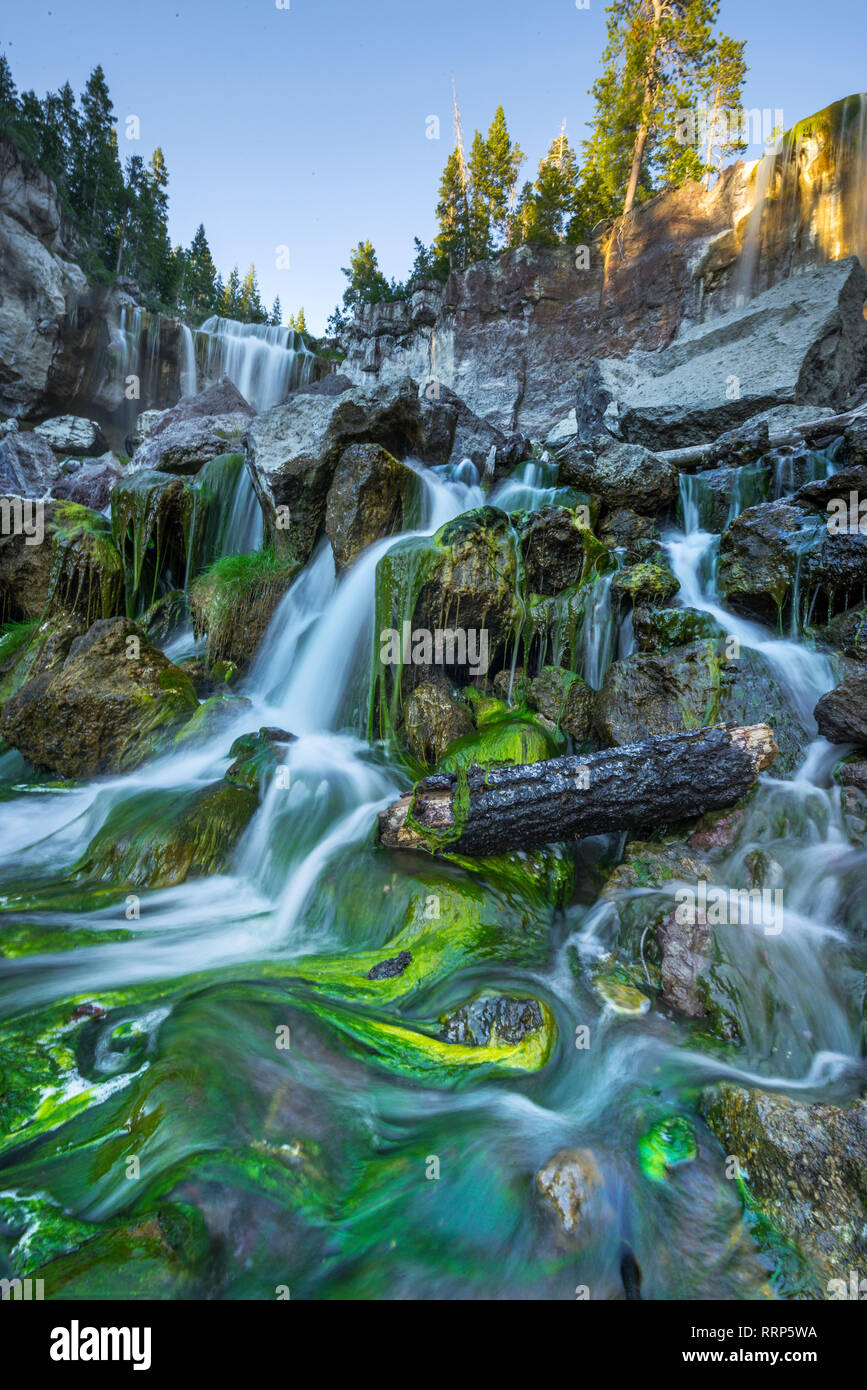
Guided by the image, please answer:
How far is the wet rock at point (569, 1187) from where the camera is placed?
211 centimetres

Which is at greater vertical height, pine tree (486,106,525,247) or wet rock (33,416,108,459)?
pine tree (486,106,525,247)

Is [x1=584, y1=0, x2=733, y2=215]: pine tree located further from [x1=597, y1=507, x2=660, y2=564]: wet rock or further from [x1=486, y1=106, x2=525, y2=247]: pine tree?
[x1=597, y1=507, x2=660, y2=564]: wet rock

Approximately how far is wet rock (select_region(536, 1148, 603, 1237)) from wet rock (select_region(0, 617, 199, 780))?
17.7 ft

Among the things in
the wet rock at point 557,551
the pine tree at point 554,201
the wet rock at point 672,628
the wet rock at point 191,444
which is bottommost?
the wet rock at point 672,628

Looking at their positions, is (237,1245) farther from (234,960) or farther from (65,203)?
(65,203)

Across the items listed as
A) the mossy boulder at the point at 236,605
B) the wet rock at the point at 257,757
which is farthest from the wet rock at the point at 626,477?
the wet rock at the point at 257,757

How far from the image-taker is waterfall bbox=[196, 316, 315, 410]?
26984 millimetres

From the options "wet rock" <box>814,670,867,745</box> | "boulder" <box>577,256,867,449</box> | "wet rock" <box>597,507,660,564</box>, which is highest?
"boulder" <box>577,256,867,449</box>

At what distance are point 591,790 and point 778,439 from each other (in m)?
9.58

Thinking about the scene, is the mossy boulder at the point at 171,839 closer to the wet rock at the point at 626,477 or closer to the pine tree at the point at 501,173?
the wet rock at the point at 626,477

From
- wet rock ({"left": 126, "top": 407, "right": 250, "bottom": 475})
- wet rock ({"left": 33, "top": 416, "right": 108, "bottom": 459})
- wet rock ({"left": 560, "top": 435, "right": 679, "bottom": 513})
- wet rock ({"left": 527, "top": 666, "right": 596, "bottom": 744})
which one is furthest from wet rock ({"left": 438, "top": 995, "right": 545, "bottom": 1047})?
wet rock ({"left": 33, "top": 416, "right": 108, "bottom": 459})

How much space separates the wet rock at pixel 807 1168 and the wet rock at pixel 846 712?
307 centimetres

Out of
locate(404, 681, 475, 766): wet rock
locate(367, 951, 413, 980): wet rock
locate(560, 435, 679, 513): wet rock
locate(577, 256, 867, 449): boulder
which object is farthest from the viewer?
locate(577, 256, 867, 449): boulder

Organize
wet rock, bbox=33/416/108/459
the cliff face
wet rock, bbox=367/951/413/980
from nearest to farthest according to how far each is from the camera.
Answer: wet rock, bbox=367/951/413/980, the cliff face, wet rock, bbox=33/416/108/459
